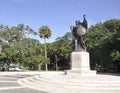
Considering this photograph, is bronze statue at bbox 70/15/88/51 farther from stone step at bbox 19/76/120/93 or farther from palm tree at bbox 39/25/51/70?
palm tree at bbox 39/25/51/70

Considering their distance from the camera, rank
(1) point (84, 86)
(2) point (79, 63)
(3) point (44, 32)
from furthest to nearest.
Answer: (3) point (44, 32)
(2) point (79, 63)
(1) point (84, 86)

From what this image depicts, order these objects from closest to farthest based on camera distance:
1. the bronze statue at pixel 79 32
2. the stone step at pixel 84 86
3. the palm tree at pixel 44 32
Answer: the stone step at pixel 84 86
the bronze statue at pixel 79 32
the palm tree at pixel 44 32

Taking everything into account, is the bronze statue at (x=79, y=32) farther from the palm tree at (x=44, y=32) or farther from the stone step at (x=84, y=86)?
the palm tree at (x=44, y=32)

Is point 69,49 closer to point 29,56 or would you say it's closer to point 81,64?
point 29,56

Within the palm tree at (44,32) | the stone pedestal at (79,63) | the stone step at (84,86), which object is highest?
the palm tree at (44,32)

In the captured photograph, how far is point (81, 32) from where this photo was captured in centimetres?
2295

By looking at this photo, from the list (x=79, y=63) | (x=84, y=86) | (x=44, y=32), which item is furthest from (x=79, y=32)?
(x=44, y=32)

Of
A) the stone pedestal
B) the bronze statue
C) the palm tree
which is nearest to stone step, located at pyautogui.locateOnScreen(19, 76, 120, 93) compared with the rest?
the stone pedestal

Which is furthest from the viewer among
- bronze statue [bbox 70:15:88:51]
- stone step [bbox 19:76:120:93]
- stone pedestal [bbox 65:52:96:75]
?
bronze statue [bbox 70:15:88:51]

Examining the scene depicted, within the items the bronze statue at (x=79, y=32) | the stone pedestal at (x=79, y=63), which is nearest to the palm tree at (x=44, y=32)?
the bronze statue at (x=79, y=32)

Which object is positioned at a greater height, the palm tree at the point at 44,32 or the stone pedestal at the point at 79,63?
the palm tree at the point at 44,32

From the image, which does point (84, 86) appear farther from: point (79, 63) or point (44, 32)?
point (44, 32)

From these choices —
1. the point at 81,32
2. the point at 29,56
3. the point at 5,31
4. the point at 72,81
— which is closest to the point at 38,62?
the point at 29,56

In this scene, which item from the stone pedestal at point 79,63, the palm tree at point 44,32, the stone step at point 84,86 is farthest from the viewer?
the palm tree at point 44,32
